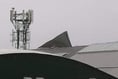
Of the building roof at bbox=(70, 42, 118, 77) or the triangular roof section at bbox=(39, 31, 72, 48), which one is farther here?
the triangular roof section at bbox=(39, 31, 72, 48)

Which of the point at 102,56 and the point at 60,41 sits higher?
the point at 60,41

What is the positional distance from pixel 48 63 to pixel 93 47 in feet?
76.5

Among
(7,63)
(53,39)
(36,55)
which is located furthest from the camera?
(53,39)

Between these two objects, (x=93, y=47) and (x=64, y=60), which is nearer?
(x=64, y=60)

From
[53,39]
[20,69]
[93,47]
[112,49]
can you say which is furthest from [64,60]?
[53,39]

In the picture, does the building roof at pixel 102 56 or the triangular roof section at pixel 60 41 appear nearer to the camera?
the building roof at pixel 102 56

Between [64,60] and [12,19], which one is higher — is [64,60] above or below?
below

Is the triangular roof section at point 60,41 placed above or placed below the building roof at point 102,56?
above

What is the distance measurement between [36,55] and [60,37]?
38.0 meters

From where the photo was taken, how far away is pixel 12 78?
69.2ft

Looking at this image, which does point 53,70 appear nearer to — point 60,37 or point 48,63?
point 48,63

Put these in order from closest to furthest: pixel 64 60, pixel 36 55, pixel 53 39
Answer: pixel 36 55 < pixel 64 60 < pixel 53 39

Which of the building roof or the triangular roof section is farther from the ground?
the triangular roof section

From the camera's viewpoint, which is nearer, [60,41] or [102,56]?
[102,56]
